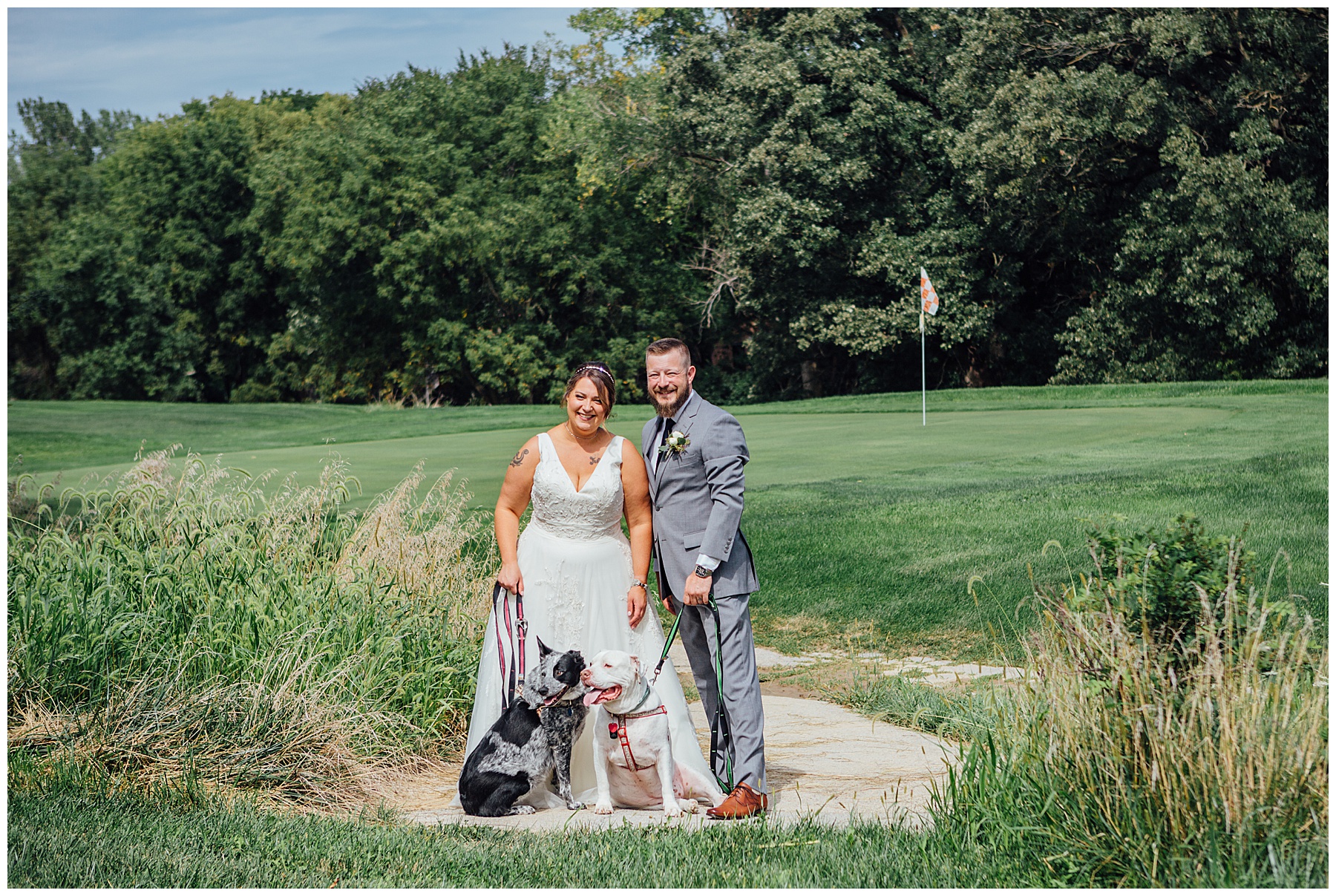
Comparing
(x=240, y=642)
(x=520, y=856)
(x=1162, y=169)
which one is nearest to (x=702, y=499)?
(x=520, y=856)

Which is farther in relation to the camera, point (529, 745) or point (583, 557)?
point (583, 557)

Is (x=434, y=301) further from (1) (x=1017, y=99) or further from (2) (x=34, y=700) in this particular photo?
(2) (x=34, y=700)

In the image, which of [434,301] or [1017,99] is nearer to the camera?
[1017,99]

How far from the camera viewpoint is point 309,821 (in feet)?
14.9

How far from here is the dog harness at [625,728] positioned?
485cm

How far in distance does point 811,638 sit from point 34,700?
5.25m

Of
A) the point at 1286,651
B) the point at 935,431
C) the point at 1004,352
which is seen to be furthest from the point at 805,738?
the point at 1004,352

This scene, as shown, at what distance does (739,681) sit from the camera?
4.98 metres

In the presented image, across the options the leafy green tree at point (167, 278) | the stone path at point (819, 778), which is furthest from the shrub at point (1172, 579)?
the leafy green tree at point (167, 278)

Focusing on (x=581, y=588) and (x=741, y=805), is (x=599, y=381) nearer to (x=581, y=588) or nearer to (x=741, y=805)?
(x=581, y=588)

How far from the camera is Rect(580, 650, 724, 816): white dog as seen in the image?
4.81 m

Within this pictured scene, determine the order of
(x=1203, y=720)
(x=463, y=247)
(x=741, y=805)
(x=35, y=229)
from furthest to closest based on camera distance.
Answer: (x=35, y=229) < (x=463, y=247) < (x=741, y=805) < (x=1203, y=720)

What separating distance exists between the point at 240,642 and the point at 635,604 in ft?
6.43

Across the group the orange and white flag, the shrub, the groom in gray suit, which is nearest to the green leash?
the groom in gray suit
